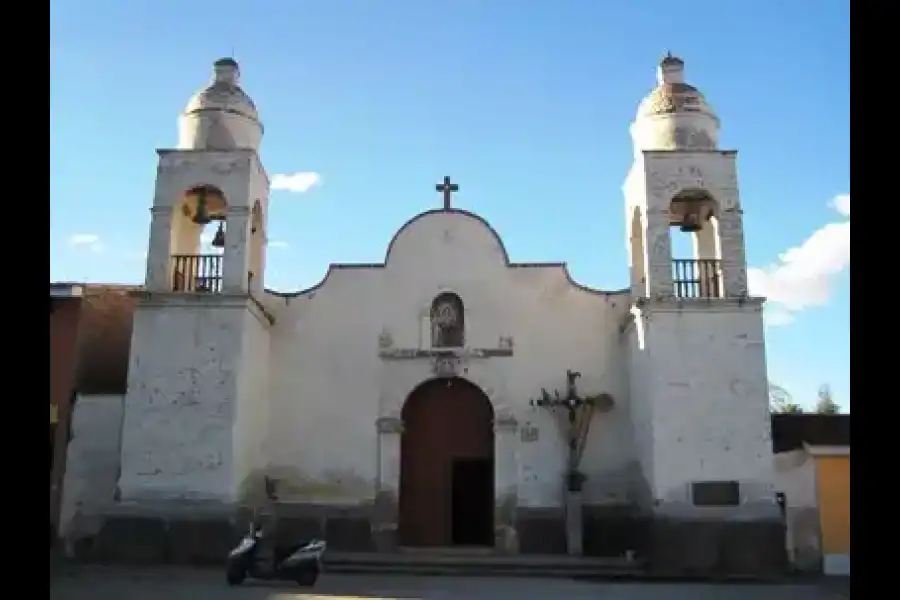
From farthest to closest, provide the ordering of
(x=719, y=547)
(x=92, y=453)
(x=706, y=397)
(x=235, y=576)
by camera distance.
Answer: (x=92, y=453), (x=706, y=397), (x=719, y=547), (x=235, y=576)

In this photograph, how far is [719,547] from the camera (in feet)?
41.8

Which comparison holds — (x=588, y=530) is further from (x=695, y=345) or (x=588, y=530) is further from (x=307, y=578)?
(x=307, y=578)

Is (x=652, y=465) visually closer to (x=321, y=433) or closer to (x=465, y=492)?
(x=465, y=492)

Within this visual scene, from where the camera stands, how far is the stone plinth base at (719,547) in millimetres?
12641

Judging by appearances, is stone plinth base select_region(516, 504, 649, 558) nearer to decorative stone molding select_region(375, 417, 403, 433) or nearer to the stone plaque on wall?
the stone plaque on wall

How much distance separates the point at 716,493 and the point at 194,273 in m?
9.43

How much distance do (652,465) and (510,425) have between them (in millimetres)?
2648

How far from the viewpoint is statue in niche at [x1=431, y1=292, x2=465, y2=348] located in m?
15.3

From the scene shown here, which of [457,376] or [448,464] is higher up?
[457,376]

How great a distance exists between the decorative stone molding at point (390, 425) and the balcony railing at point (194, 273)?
3717 millimetres

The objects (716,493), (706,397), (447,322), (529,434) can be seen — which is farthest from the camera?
(447,322)

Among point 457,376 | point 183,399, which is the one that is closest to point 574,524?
point 457,376
